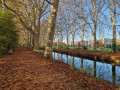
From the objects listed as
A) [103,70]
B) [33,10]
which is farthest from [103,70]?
[33,10]

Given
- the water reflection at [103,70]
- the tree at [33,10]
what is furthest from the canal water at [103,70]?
the tree at [33,10]

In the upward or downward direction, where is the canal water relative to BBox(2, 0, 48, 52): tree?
downward

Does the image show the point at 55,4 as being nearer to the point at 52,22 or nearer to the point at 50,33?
the point at 52,22

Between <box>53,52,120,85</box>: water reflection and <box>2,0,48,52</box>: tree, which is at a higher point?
<box>2,0,48,52</box>: tree

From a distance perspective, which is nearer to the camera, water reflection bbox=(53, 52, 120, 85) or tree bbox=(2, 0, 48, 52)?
water reflection bbox=(53, 52, 120, 85)

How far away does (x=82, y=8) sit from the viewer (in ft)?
67.7

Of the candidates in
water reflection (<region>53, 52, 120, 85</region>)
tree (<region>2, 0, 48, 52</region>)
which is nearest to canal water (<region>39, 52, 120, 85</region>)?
water reflection (<region>53, 52, 120, 85</region>)

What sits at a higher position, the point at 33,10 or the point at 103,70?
the point at 33,10

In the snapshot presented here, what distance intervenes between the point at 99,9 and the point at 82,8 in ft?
→ 15.8

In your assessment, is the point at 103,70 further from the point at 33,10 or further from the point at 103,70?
the point at 33,10

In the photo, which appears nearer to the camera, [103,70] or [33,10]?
[103,70]

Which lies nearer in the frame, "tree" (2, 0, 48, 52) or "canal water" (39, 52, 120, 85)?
"canal water" (39, 52, 120, 85)

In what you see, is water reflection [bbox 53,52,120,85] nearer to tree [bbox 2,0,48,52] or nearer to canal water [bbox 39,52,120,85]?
canal water [bbox 39,52,120,85]

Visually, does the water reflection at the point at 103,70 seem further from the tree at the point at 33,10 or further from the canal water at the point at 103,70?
the tree at the point at 33,10
